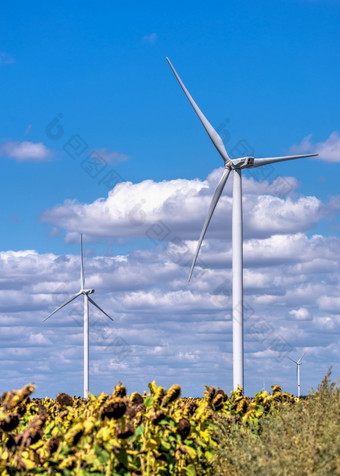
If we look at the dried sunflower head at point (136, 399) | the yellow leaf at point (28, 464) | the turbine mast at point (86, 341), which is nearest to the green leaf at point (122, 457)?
the yellow leaf at point (28, 464)

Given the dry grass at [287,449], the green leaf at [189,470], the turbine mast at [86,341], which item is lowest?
the green leaf at [189,470]

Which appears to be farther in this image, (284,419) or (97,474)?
(284,419)

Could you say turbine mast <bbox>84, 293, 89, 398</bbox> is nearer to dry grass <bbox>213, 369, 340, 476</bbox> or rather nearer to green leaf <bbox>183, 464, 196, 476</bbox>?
dry grass <bbox>213, 369, 340, 476</bbox>

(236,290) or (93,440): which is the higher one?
(236,290)

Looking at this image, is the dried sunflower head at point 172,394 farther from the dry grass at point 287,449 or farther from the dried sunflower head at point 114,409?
the dried sunflower head at point 114,409

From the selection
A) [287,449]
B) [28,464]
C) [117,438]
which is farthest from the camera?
[287,449]

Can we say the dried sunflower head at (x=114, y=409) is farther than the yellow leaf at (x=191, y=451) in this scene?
No

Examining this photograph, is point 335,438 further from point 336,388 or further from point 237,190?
point 237,190

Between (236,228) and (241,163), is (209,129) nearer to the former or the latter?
(241,163)

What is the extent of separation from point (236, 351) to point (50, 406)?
10.6 m

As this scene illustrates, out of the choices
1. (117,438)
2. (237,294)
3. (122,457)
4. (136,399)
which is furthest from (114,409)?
(237,294)

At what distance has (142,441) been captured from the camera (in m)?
8.91

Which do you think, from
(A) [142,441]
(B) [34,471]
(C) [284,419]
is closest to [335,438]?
(C) [284,419]

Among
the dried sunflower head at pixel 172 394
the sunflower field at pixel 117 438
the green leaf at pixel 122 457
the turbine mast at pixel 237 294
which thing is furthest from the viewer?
the turbine mast at pixel 237 294
